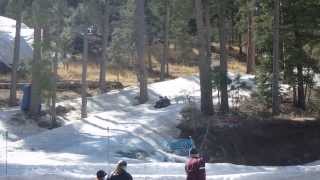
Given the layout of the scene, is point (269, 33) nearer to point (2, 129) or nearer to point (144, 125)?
point (144, 125)

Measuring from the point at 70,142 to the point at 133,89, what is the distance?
59.8 ft

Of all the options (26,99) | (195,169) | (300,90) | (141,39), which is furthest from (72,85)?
(195,169)

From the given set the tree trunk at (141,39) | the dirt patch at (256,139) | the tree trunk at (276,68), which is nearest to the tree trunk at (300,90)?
the tree trunk at (276,68)

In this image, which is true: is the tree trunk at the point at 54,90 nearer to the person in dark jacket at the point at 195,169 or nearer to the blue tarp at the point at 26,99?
the blue tarp at the point at 26,99

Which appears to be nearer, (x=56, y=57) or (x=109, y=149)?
(x=109, y=149)

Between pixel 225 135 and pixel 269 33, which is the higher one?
pixel 269 33

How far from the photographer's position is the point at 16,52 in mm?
35875

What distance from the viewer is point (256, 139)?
25734mm

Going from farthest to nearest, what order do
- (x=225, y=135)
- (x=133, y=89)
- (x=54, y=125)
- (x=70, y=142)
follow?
(x=133, y=89), (x=54, y=125), (x=225, y=135), (x=70, y=142)

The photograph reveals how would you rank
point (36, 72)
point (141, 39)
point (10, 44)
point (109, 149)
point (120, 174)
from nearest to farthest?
point (120, 174)
point (109, 149)
point (36, 72)
point (141, 39)
point (10, 44)

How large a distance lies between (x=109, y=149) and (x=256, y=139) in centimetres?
644

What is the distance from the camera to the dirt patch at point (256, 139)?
2377cm

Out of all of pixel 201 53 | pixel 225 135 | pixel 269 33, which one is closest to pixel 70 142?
pixel 225 135

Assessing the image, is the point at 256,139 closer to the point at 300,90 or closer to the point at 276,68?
the point at 276,68
